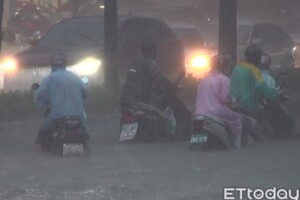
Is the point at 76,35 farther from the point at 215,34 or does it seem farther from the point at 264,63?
the point at 215,34

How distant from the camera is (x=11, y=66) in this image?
711 inches

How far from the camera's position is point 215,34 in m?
26.6

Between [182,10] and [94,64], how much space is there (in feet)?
64.0

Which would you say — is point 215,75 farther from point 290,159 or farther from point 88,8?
point 88,8

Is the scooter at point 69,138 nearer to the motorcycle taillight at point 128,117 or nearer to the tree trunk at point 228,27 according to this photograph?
the motorcycle taillight at point 128,117

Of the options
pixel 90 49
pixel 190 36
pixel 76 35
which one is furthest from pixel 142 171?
pixel 190 36

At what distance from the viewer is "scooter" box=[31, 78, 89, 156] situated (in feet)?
41.1

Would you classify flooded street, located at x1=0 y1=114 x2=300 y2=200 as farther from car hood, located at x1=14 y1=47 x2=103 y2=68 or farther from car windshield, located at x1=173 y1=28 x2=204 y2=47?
car windshield, located at x1=173 y1=28 x2=204 y2=47

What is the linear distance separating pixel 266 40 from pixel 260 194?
54.4ft

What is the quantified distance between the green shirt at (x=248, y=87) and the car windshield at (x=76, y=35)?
4986mm

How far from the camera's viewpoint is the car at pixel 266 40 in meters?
25.3

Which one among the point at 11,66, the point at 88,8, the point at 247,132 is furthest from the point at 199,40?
the point at 88,8

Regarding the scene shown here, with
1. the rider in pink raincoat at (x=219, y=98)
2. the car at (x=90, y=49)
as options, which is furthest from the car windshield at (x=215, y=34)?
the rider in pink raincoat at (x=219, y=98)

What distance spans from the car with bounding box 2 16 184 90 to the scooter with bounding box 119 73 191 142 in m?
3.51
